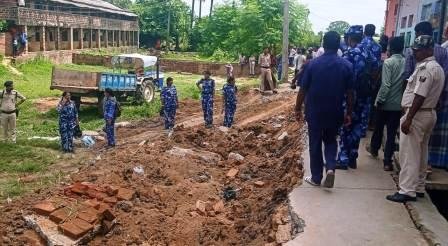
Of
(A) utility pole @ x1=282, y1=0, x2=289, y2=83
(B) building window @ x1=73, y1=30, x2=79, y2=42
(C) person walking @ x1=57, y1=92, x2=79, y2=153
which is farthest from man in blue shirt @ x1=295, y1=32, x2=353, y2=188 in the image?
(B) building window @ x1=73, y1=30, x2=79, y2=42

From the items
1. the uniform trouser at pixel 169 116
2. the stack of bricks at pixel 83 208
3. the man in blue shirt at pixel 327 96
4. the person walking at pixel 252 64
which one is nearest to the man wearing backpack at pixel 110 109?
the uniform trouser at pixel 169 116

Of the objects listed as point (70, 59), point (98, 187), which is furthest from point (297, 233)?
point (70, 59)

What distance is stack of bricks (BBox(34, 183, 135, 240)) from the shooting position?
584 centimetres

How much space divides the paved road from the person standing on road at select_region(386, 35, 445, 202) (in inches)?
12.1

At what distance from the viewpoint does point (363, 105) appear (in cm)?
583

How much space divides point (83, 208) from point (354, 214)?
3.70 m

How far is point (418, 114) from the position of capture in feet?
14.3

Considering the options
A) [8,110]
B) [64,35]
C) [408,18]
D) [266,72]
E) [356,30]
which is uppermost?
[408,18]

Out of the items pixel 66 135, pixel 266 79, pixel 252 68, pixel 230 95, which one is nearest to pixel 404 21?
pixel 230 95

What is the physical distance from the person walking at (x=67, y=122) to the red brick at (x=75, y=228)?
14.7 ft

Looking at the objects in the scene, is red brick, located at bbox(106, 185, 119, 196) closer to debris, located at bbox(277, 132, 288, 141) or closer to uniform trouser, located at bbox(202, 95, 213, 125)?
debris, located at bbox(277, 132, 288, 141)

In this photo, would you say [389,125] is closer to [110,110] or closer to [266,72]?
[110,110]

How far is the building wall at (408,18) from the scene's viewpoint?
436 inches

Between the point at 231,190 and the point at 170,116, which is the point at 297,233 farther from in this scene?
the point at 170,116
